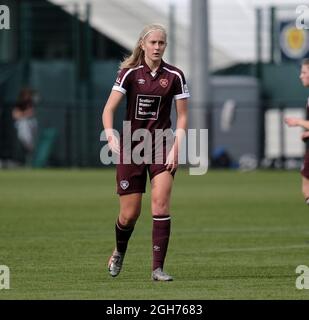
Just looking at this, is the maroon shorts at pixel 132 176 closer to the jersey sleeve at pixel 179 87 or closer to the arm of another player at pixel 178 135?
the arm of another player at pixel 178 135

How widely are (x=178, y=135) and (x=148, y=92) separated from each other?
466 mm

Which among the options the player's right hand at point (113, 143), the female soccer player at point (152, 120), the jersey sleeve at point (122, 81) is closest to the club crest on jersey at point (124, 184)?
the female soccer player at point (152, 120)

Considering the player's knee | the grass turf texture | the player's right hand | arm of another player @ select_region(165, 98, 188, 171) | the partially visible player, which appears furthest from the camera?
the partially visible player

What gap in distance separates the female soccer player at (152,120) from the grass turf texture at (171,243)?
1.93 ft

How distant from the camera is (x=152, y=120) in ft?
40.0

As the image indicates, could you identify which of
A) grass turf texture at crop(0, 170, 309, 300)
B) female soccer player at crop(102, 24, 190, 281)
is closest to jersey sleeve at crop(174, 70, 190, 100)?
female soccer player at crop(102, 24, 190, 281)

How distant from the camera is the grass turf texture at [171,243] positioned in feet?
37.8

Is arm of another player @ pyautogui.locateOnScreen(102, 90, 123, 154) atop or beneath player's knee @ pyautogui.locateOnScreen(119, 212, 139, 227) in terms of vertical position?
atop

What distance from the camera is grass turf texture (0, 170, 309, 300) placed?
11.5 metres

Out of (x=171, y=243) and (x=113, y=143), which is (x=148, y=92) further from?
(x=171, y=243)

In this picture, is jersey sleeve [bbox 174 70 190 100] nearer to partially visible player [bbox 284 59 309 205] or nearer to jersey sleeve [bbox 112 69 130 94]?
jersey sleeve [bbox 112 69 130 94]

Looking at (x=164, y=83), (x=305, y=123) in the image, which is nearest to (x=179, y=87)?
(x=164, y=83)
